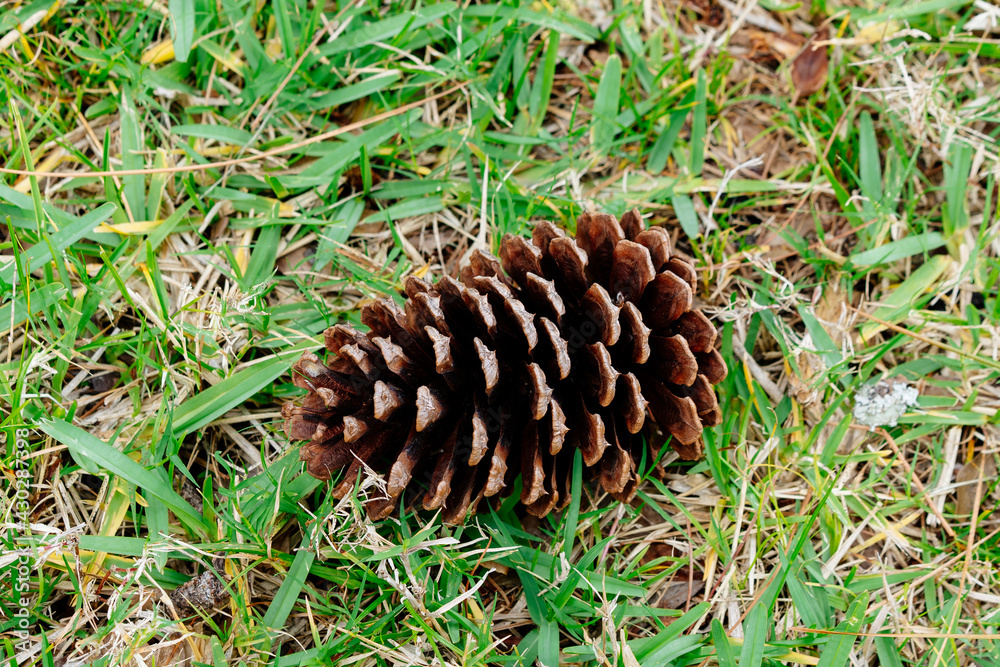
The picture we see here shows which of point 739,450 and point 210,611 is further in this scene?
point 739,450

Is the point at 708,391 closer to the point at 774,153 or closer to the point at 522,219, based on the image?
the point at 522,219

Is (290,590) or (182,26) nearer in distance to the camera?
(290,590)

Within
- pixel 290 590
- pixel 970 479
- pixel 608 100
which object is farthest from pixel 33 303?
pixel 970 479

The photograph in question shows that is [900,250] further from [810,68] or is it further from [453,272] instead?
[453,272]

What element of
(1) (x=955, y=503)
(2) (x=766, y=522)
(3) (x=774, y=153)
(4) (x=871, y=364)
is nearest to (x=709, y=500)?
(2) (x=766, y=522)

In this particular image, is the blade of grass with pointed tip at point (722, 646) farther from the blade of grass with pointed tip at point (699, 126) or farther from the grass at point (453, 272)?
the blade of grass with pointed tip at point (699, 126)

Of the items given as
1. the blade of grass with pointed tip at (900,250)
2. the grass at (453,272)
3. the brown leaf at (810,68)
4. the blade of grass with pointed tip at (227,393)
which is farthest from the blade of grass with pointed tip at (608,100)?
the blade of grass with pointed tip at (227,393)

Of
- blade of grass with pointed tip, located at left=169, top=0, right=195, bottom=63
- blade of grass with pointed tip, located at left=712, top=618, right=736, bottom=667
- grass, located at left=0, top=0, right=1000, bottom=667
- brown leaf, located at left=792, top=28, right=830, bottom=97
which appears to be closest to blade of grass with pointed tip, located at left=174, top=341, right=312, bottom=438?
grass, located at left=0, top=0, right=1000, bottom=667

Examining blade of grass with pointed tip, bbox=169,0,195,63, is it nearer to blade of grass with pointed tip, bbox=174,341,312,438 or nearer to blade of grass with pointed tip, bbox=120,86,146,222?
blade of grass with pointed tip, bbox=120,86,146,222

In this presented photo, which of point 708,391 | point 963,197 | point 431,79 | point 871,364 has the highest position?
point 431,79
